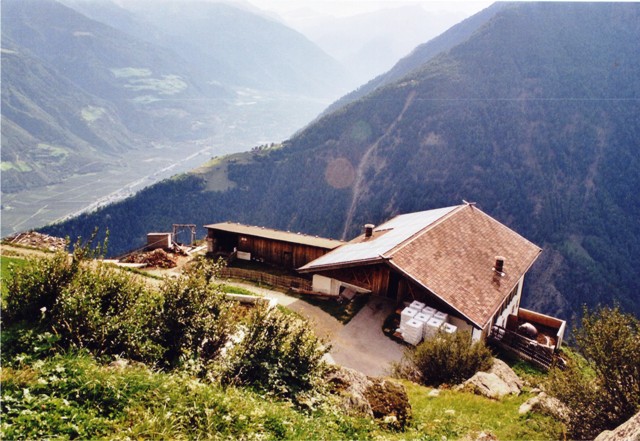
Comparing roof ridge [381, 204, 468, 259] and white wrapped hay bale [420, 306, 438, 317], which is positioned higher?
roof ridge [381, 204, 468, 259]

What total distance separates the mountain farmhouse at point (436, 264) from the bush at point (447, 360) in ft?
14.2

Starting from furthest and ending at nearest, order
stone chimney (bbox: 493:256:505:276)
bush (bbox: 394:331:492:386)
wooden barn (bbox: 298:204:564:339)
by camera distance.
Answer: stone chimney (bbox: 493:256:505:276) → wooden barn (bbox: 298:204:564:339) → bush (bbox: 394:331:492:386)

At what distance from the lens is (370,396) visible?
12.3 meters

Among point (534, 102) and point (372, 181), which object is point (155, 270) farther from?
point (534, 102)

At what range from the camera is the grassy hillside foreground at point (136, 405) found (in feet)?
23.9

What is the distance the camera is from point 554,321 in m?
33.9

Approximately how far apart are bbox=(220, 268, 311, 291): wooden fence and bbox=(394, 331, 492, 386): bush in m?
13.9

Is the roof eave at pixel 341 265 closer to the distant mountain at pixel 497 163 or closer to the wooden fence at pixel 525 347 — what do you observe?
the wooden fence at pixel 525 347

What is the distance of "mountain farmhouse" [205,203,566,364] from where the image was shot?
85.3ft

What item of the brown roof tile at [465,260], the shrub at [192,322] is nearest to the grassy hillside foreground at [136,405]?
the shrub at [192,322]

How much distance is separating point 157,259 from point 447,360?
26.8 m

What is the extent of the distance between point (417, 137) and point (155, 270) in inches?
6045

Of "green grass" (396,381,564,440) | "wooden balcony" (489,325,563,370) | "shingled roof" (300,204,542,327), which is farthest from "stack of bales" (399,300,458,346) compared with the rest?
"green grass" (396,381,564,440)

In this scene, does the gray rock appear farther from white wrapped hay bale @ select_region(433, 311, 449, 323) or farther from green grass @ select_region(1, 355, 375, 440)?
white wrapped hay bale @ select_region(433, 311, 449, 323)
